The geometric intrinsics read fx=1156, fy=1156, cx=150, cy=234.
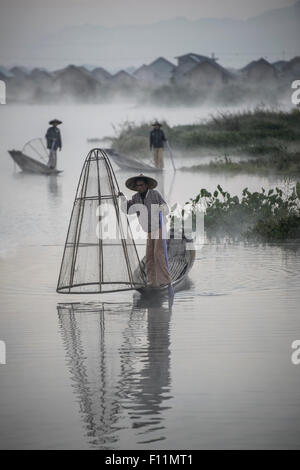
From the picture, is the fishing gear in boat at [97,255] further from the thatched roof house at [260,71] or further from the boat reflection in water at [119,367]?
the thatched roof house at [260,71]

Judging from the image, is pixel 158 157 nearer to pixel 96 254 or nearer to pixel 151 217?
pixel 96 254

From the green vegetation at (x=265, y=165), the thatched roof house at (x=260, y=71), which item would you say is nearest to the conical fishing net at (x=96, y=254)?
the green vegetation at (x=265, y=165)

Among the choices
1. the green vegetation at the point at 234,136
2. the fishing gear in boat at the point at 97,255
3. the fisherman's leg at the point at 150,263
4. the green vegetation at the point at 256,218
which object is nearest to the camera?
the fishing gear in boat at the point at 97,255

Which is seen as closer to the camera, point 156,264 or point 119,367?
point 119,367

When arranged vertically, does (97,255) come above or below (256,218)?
below

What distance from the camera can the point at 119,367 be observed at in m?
9.45

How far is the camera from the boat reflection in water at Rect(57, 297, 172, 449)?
780cm

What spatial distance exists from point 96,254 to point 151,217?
958mm

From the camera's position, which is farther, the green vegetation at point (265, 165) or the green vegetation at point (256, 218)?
the green vegetation at point (265, 165)

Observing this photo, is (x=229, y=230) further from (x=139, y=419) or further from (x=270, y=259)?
(x=139, y=419)

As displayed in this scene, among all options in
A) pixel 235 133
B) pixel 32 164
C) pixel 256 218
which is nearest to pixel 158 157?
pixel 32 164

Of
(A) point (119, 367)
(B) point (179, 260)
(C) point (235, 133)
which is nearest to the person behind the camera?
(A) point (119, 367)

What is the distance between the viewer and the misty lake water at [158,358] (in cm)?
777
